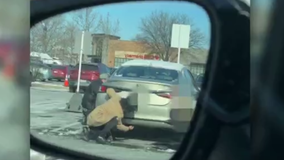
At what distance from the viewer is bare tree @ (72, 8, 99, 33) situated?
130cm

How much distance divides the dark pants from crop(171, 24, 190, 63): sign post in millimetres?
282

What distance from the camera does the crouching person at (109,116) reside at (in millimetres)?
1313

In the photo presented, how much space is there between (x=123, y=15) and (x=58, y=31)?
1.01 feet

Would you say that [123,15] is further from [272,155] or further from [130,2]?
[272,155]

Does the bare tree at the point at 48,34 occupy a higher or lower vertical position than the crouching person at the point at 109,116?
higher

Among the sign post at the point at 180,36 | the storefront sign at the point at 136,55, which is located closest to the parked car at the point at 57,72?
the storefront sign at the point at 136,55

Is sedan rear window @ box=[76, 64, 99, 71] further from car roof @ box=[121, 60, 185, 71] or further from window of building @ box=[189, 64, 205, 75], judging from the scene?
window of building @ box=[189, 64, 205, 75]

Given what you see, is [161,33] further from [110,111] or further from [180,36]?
[110,111]

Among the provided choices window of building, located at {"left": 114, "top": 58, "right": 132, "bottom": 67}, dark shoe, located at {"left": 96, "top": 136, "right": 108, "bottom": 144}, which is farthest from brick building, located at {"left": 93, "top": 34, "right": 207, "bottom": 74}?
dark shoe, located at {"left": 96, "top": 136, "right": 108, "bottom": 144}

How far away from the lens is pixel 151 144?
1.32 m

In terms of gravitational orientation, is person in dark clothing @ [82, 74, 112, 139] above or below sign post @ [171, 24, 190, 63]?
below

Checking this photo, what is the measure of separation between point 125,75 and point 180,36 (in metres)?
0.18

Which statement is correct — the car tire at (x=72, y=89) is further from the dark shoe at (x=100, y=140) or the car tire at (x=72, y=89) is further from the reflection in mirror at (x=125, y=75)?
the dark shoe at (x=100, y=140)

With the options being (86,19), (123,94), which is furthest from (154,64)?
(86,19)
